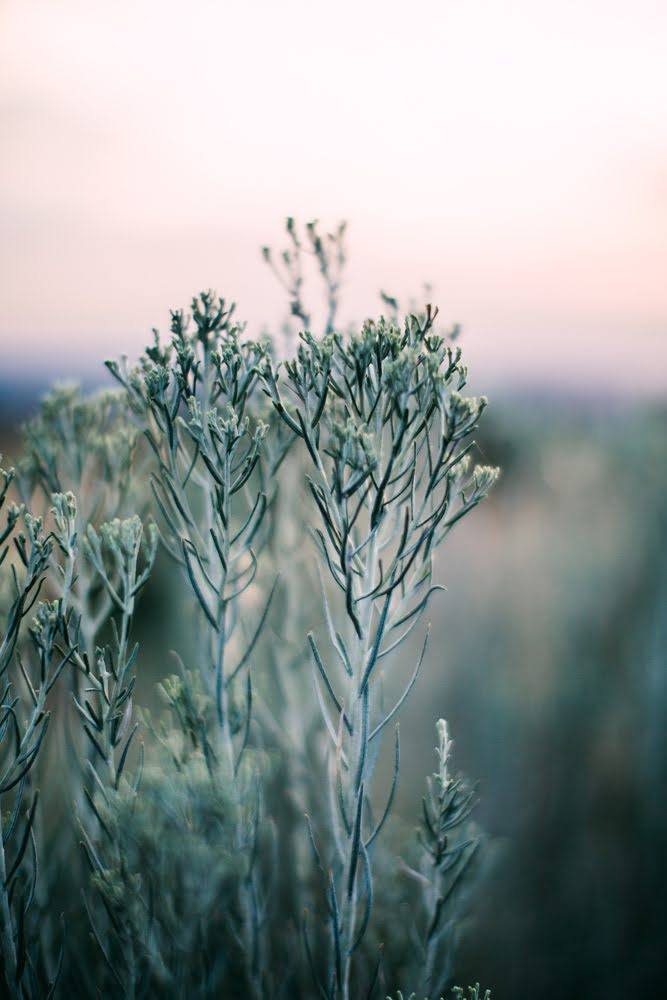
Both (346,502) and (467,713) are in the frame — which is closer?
(346,502)

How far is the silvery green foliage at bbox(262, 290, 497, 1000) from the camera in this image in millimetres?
894

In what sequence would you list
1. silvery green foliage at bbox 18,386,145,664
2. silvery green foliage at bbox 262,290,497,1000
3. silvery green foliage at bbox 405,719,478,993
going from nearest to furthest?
silvery green foliage at bbox 262,290,497,1000 → silvery green foliage at bbox 405,719,478,993 → silvery green foliage at bbox 18,386,145,664

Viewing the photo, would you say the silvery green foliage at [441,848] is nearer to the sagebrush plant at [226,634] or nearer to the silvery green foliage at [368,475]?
the sagebrush plant at [226,634]

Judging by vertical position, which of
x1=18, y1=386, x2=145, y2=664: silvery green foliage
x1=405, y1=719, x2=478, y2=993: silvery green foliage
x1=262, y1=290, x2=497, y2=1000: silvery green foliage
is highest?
x1=18, y1=386, x2=145, y2=664: silvery green foliage

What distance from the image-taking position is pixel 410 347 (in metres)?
0.90

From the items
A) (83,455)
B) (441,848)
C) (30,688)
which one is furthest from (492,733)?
(30,688)

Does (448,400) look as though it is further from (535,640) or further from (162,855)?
(535,640)

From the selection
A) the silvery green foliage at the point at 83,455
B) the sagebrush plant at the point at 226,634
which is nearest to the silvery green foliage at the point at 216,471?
the sagebrush plant at the point at 226,634

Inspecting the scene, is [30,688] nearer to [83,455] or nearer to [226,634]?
[226,634]

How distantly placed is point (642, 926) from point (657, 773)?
0.61 metres

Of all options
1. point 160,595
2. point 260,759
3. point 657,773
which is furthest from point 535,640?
point 260,759

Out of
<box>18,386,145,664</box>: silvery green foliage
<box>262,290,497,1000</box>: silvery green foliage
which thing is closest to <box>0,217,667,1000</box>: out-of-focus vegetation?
<box>18,386,145,664</box>: silvery green foliage

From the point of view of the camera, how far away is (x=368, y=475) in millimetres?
893

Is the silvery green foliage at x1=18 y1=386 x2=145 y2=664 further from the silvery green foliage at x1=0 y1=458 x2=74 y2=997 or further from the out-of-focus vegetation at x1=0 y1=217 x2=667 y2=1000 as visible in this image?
the silvery green foliage at x1=0 y1=458 x2=74 y2=997
